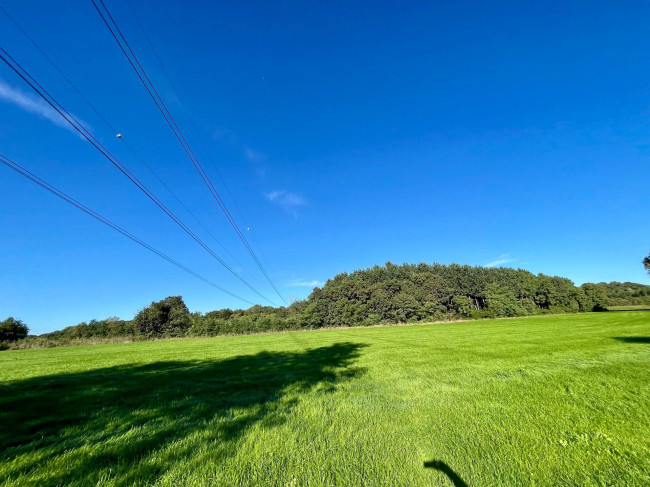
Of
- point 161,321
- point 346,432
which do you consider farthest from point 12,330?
point 346,432

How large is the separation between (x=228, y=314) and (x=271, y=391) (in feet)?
350

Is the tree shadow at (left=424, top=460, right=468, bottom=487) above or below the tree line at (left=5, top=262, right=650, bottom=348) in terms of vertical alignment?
below

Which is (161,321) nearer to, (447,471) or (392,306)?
(392,306)

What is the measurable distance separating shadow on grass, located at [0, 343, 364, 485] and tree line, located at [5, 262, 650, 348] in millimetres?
48972

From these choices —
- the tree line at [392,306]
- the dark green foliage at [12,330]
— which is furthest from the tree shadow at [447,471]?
the dark green foliage at [12,330]

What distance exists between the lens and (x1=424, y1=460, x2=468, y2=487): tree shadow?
257cm

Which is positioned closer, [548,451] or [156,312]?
[548,451]

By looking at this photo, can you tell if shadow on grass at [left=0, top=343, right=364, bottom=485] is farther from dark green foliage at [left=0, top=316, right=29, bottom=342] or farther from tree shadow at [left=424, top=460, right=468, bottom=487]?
dark green foliage at [left=0, top=316, right=29, bottom=342]

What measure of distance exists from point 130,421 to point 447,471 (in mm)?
5105

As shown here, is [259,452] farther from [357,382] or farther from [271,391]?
[357,382]

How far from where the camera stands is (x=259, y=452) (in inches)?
128

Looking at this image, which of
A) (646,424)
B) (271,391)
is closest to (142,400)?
(271,391)

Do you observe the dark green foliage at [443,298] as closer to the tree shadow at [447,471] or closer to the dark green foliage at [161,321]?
the dark green foliage at [161,321]

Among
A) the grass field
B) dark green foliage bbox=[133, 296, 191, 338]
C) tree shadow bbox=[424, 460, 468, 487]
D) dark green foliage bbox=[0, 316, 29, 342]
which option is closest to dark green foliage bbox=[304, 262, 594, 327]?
dark green foliage bbox=[133, 296, 191, 338]
